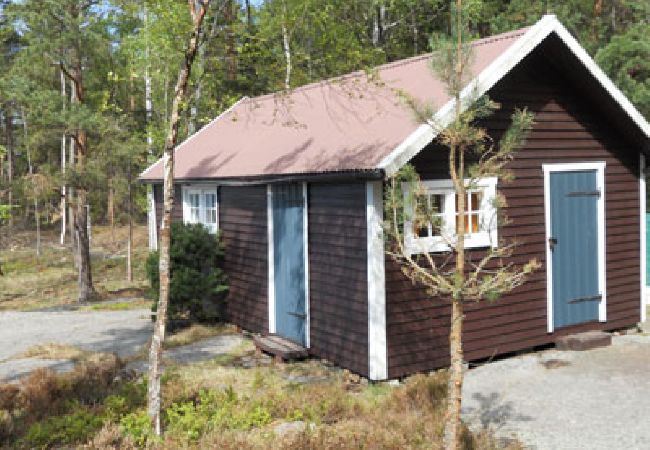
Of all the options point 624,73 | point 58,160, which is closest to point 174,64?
point 624,73

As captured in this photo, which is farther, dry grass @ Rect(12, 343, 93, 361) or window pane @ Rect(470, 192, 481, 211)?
dry grass @ Rect(12, 343, 93, 361)

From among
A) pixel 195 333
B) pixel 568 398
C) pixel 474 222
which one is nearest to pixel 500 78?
pixel 474 222

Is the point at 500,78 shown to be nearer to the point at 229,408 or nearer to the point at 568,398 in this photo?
the point at 568,398

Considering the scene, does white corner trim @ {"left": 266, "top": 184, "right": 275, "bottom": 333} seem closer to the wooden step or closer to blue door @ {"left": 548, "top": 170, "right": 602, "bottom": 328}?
blue door @ {"left": 548, "top": 170, "right": 602, "bottom": 328}

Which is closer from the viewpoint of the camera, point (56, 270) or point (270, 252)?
point (270, 252)

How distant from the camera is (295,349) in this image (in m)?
10.2

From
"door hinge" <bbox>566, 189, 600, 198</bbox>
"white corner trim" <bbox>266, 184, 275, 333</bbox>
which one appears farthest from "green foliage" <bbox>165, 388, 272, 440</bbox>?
"door hinge" <bbox>566, 189, 600, 198</bbox>

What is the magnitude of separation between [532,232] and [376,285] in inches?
120

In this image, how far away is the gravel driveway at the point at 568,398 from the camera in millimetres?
6898

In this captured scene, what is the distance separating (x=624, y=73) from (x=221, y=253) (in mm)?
12651

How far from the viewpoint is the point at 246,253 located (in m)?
12.1

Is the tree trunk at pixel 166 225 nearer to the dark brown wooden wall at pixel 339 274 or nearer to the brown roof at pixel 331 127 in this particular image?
the brown roof at pixel 331 127

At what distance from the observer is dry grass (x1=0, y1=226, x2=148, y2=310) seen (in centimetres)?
2298

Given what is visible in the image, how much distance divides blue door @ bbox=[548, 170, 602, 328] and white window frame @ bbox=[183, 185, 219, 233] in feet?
20.8
